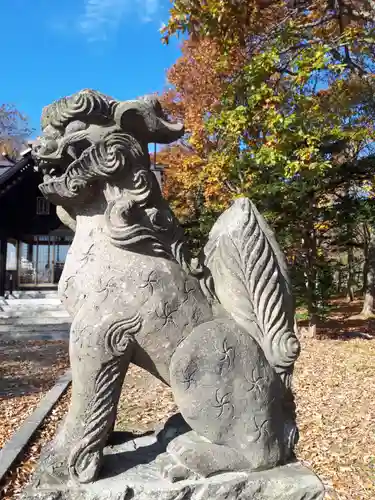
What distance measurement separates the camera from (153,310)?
5.47 ft

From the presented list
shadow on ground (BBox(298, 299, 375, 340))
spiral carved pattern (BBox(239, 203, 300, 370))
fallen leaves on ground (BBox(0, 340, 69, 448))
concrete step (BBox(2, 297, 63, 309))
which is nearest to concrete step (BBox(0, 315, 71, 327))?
concrete step (BBox(2, 297, 63, 309))

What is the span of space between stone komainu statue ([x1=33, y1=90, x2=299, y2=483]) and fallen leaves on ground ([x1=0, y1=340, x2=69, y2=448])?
3.38 m

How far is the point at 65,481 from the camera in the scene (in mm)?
1620

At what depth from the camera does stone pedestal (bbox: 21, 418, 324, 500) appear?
1.58 metres

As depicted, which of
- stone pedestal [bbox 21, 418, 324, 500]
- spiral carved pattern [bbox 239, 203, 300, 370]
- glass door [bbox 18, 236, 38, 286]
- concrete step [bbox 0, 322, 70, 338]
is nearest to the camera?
stone pedestal [bbox 21, 418, 324, 500]

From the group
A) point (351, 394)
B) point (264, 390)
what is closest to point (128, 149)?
point (264, 390)

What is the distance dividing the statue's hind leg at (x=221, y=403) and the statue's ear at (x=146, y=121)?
2.68 feet

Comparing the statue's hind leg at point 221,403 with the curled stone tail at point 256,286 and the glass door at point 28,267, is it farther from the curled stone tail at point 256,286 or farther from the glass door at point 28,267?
the glass door at point 28,267

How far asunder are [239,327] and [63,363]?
6.94 meters

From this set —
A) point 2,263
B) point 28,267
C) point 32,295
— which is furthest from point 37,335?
point 28,267

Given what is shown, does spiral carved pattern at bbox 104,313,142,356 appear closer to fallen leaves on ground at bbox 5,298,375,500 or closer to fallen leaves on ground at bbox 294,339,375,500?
fallen leaves on ground at bbox 5,298,375,500

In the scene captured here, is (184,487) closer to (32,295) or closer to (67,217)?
A: (67,217)

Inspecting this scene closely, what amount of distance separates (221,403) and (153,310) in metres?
0.44

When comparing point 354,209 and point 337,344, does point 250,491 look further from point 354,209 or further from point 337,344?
point 354,209
